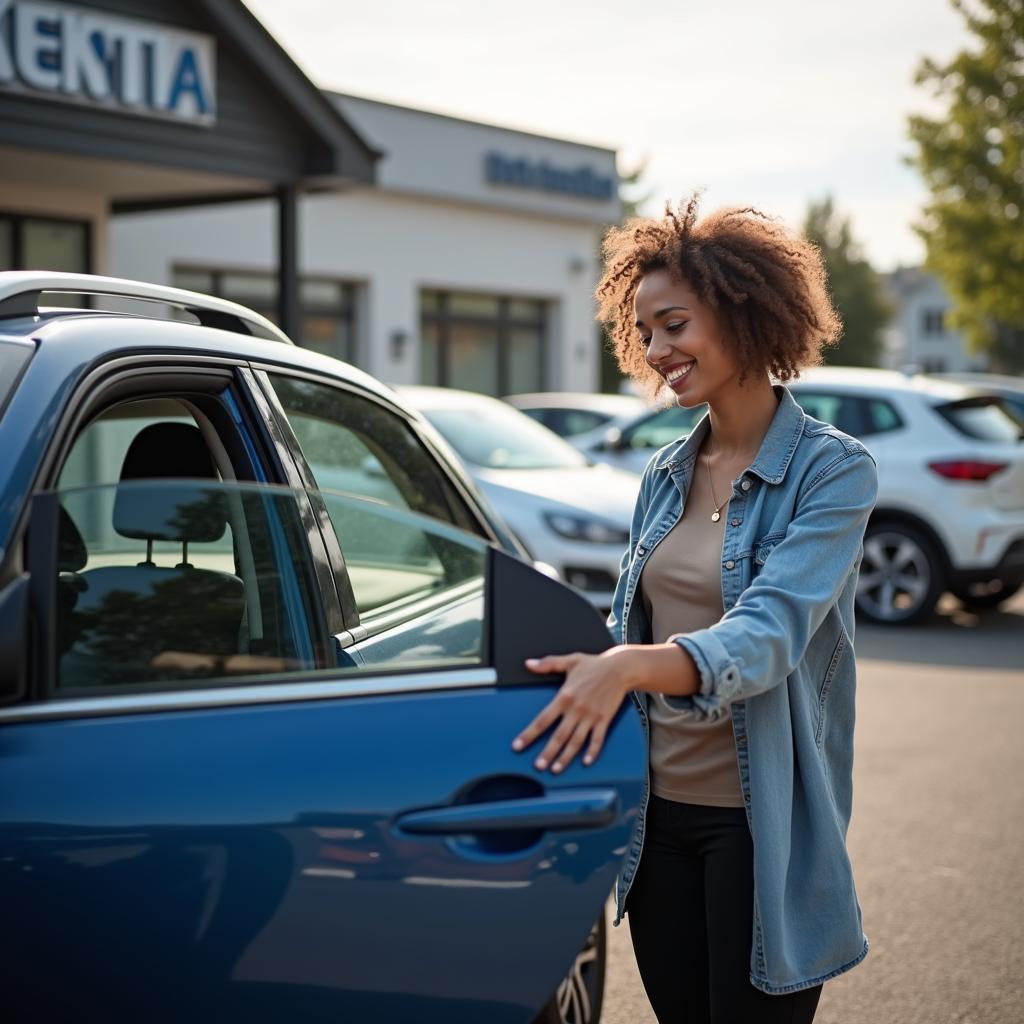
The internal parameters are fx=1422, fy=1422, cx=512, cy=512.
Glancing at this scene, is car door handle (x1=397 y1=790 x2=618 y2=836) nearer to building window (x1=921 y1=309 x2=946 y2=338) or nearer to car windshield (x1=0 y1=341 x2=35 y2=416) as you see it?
car windshield (x1=0 y1=341 x2=35 y2=416)

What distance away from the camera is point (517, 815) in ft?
6.17

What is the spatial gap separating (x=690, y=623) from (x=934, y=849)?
10.8 ft

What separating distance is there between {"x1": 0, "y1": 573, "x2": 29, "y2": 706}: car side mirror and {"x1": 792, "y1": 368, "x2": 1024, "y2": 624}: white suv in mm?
9047

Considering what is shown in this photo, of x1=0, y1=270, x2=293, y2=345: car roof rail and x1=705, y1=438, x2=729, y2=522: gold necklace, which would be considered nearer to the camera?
x1=0, y1=270, x2=293, y2=345: car roof rail

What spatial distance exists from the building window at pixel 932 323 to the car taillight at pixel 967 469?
76.9 metres

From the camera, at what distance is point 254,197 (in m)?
13.0

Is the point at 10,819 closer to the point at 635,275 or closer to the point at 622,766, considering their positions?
the point at 622,766

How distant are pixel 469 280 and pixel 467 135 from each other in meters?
2.13

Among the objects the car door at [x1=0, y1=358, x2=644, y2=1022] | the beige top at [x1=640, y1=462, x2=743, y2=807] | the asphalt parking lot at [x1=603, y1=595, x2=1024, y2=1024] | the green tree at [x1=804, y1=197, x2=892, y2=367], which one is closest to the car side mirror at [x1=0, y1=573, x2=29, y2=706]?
the car door at [x1=0, y1=358, x2=644, y2=1022]

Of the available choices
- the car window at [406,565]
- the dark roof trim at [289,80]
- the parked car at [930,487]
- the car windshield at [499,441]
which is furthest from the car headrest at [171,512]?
the dark roof trim at [289,80]

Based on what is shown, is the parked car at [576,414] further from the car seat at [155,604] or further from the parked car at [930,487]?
the car seat at [155,604]

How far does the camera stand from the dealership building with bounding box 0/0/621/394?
10.4 m

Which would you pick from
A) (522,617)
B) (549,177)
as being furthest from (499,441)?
(549,177)

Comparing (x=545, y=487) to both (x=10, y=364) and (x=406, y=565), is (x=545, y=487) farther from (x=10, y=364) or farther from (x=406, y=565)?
(x=10, y=364)
